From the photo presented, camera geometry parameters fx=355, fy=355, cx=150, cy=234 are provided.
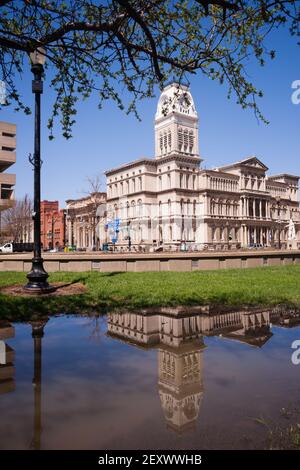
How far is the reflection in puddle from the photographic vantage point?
8.41ft

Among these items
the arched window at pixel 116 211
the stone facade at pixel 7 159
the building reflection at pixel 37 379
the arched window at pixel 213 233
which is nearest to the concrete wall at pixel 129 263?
the building reflection at pixel 37 379

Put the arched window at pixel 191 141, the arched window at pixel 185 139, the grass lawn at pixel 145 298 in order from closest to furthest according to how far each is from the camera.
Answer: the grass lawn at pixel 145 298
the arched window at pixel 185 139
the arched window at pixel 191 141

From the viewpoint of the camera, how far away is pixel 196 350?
15.3 feet

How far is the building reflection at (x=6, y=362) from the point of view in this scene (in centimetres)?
349

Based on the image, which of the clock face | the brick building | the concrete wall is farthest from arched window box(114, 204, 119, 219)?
the clock face

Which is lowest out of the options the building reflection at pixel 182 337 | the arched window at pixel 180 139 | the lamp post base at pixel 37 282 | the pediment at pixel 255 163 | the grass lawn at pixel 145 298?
the building reflection at pixel 182 337

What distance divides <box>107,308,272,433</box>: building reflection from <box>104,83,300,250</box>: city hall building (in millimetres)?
72762

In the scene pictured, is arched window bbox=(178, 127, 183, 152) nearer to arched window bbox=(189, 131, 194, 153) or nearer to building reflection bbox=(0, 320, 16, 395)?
arched window bbox=(189, 131, 194, 153)

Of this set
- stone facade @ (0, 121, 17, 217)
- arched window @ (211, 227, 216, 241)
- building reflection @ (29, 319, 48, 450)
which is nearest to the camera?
building reflection @ (29, 319, 48, 450)

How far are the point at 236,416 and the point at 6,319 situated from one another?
16.0 feet

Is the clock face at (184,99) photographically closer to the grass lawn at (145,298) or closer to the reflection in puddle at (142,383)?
the grass lawn at (145,298)

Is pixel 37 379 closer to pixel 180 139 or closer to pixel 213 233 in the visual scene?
pixel 213 233

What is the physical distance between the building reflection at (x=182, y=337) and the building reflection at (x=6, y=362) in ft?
4.83

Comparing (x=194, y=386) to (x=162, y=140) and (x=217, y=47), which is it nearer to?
(x=217, y=47)
